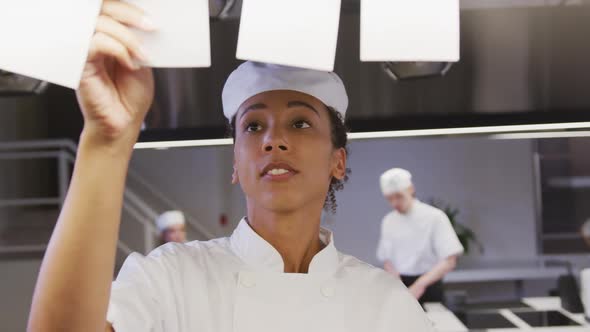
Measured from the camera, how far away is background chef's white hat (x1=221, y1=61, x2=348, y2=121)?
0.80 meters

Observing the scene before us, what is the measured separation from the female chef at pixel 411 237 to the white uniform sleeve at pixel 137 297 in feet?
Answer: 10.0

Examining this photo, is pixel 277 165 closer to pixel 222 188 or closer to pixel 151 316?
pixel 151 316

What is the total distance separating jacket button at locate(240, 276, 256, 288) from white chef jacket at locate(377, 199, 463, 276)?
10.2 ft

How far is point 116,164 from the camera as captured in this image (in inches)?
Result: 19.7

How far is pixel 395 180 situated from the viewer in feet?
12.8

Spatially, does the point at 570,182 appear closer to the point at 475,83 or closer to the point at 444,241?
the point at 444,241

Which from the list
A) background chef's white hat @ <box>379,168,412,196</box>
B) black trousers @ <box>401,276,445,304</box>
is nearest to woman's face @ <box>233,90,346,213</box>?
black trousers @ <box>401,276,445,304</box>

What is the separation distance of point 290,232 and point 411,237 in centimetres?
319

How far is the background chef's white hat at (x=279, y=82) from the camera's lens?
0.80m

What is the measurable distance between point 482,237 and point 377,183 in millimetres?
1197

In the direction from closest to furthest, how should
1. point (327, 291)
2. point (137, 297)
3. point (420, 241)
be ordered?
1. point (137, 297)
2. point (327, 291)
3. point (420, 241)

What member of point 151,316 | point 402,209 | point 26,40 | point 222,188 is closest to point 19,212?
point 222,188

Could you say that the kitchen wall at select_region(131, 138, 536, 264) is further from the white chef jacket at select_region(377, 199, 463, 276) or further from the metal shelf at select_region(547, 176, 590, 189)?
the white chef jacket at select_region(377, 199, 463, 276)

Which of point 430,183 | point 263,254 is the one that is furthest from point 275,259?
point 430,183
